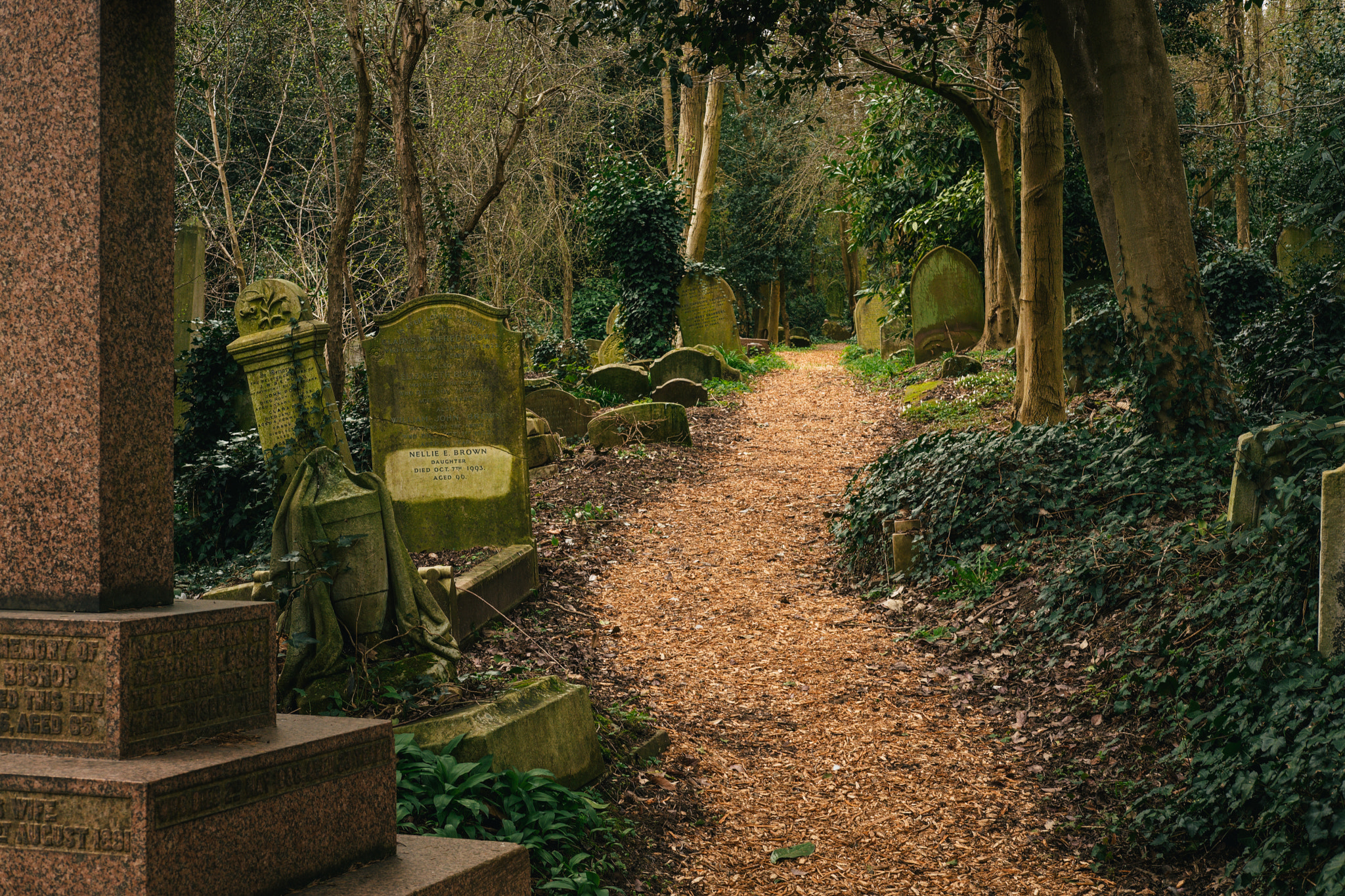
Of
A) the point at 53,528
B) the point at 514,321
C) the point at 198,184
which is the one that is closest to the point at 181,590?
the point at 53,528

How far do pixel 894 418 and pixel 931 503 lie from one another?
588 centimetres

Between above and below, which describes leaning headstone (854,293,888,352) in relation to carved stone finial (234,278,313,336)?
above

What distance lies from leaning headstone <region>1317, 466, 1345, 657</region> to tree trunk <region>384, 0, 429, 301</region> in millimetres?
8592

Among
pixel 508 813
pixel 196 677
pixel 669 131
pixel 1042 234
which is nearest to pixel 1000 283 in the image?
pixel 1042 234

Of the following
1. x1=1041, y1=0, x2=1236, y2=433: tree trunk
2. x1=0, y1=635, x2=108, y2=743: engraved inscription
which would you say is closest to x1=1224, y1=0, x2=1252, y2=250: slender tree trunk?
x1=1041, y1=0, x2=1236, y2=433: tree trunk

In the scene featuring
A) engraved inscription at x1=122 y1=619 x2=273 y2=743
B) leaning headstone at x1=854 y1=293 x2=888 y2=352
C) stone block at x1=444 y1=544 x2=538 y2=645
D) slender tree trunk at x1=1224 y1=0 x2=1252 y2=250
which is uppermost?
slender tree trunk at x1=1224 y1=0 x2=1252 y2=250

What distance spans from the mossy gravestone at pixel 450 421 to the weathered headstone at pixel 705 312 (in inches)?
447

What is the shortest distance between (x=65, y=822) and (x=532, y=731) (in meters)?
1.93

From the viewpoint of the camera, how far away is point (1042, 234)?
8562 mm

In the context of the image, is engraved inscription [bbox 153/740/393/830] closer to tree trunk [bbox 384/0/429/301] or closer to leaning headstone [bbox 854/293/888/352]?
tree trunk [bbox 384/0/429/301]

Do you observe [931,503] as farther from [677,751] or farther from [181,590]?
[181,590]

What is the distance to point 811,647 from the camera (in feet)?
21.2

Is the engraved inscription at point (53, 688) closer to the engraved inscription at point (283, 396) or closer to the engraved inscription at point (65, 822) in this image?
the engraved inscription at point (65, 822)

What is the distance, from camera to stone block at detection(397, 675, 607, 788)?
12.7ft
